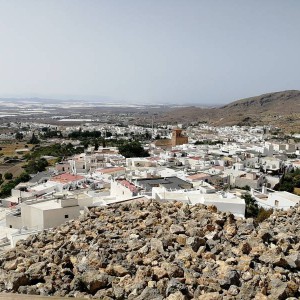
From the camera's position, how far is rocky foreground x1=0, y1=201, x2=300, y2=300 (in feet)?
15.2

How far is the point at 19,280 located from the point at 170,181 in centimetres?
1572

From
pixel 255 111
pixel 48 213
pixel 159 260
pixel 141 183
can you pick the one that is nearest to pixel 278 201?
pixel 141 183

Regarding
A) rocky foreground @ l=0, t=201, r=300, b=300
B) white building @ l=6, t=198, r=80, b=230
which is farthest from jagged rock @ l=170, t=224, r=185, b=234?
white building @ l=6, t=198, r=80, b=230

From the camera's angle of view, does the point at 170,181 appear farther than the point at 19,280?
Yes

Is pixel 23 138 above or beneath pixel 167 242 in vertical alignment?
beneath

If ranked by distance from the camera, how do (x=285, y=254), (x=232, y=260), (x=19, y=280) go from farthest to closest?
(x=285, y=254) < (x=232, y=260) < (x=19, y=280)

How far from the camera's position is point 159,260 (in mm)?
5312

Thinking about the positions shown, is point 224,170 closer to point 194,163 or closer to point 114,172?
point 194,163

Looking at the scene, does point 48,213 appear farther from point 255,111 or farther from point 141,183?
point 255,111

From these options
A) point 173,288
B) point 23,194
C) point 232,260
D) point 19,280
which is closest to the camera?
point 173,288

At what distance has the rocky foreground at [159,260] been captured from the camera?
15.2 ft

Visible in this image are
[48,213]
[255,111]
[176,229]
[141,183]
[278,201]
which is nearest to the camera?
[176,229]

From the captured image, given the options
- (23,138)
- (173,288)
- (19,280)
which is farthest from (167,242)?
(23,138)

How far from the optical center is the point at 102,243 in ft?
19.9
